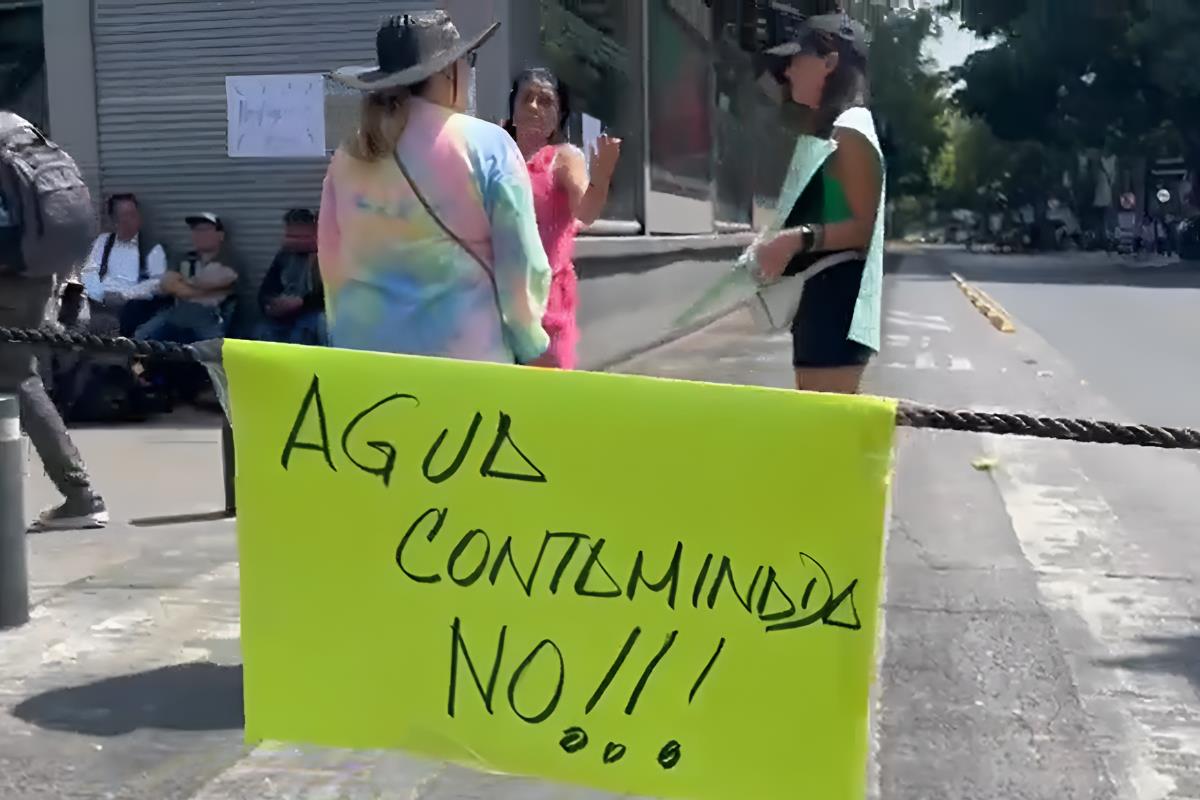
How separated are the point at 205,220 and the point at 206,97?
101 cm

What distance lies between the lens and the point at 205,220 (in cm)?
971

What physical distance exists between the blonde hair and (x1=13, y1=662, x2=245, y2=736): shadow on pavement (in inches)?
59.5

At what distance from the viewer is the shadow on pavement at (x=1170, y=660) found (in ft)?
14.5

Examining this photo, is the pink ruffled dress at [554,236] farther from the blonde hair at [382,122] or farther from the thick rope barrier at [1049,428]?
the thick rope barrier at [1049,428]

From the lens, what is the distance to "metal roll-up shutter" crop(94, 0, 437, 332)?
9.80 meters

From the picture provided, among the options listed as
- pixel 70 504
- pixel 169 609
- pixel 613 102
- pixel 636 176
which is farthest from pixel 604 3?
pixel 169 609

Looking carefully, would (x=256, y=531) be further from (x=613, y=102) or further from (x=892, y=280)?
(x=892, y=280)

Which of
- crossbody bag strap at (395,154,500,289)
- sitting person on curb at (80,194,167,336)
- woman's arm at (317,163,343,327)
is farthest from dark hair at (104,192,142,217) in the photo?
crossbody bag strap at (395,154,500,289)

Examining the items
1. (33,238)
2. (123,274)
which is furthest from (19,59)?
(33,238)

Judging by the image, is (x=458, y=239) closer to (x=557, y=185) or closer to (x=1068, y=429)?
(x=557, y=185)

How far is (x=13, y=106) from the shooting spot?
10.9 meters

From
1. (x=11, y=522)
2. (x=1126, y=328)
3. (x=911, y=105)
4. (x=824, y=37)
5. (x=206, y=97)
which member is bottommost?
(x=1126, y=328)

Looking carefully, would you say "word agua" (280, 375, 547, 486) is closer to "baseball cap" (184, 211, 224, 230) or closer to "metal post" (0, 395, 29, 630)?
"metal post" (0, 395, 29, 630)

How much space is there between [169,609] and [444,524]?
9.12 ft
